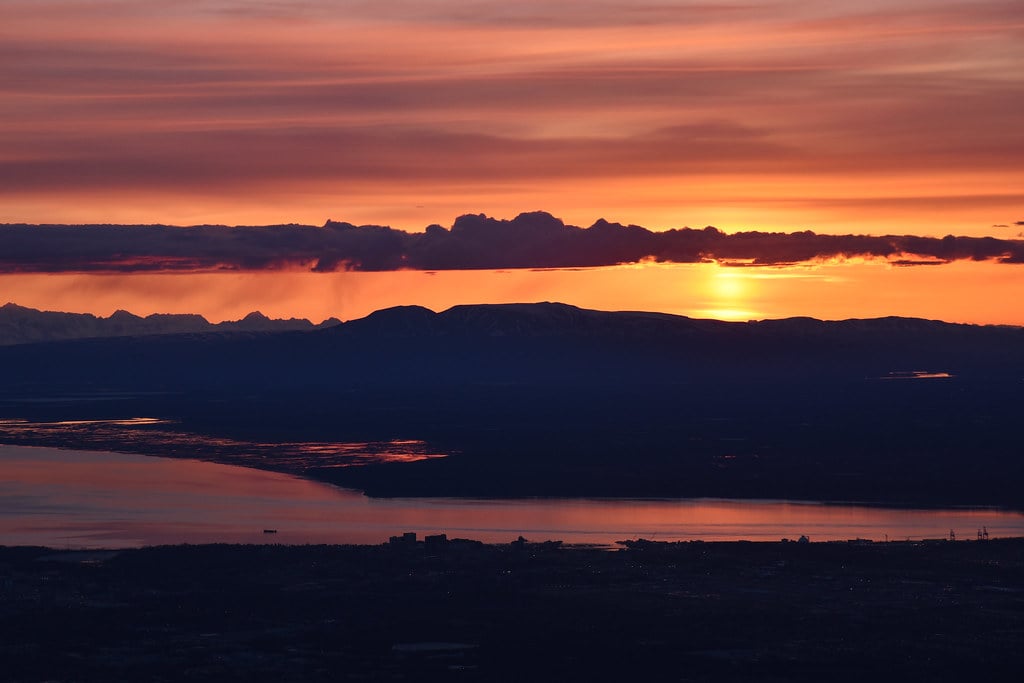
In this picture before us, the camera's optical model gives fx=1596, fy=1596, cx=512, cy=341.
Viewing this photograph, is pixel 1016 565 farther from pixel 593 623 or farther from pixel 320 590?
pixel 320 590

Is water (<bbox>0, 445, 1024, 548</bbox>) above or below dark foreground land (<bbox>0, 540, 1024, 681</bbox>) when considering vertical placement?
above

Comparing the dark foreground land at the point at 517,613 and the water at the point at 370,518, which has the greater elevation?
the water at the point at 370,518

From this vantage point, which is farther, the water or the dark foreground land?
the water

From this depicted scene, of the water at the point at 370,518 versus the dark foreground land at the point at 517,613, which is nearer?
the dark foreground land at the point at 517,613

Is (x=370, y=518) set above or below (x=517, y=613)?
above

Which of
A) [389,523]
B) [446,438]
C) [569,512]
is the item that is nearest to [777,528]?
[569,512]
